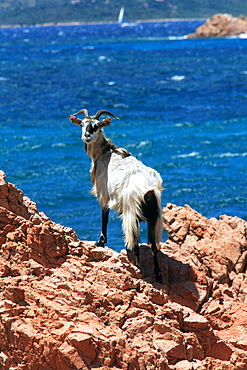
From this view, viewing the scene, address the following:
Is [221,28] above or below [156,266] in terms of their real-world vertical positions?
above

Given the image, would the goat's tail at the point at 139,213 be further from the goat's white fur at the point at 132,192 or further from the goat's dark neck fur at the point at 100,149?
the goat's dark neck fur at the point at 100,149

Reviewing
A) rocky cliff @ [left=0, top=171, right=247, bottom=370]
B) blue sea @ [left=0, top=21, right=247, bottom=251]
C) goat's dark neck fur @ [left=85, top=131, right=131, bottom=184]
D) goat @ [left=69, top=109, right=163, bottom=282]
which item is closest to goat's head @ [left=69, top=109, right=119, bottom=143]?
goat @ [left=69, top=109, right=163, bottom=282]

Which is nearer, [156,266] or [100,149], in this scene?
[156,266]

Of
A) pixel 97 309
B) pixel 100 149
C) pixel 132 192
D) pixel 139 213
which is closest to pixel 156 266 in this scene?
pixel 139 213

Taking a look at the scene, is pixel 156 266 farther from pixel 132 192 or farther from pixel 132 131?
pixel 132 131

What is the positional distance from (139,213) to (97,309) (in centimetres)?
282

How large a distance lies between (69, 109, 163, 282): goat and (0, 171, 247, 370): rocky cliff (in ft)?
2.04

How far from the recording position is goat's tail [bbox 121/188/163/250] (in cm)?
1057

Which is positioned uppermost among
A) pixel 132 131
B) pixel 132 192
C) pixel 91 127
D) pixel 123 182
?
pixel 132 131

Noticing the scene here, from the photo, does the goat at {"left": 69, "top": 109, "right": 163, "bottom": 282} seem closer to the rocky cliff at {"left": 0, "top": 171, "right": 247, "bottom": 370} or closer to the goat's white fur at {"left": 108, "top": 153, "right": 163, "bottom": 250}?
the goat's white fur at {"left": 108, "top": 153, "right": 163, "bottom": 250}

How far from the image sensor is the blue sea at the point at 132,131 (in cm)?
2356

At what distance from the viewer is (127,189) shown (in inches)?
426

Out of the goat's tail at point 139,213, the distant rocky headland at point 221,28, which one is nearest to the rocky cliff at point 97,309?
the goat's tail at point 139,213

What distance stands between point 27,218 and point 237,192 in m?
15.7
